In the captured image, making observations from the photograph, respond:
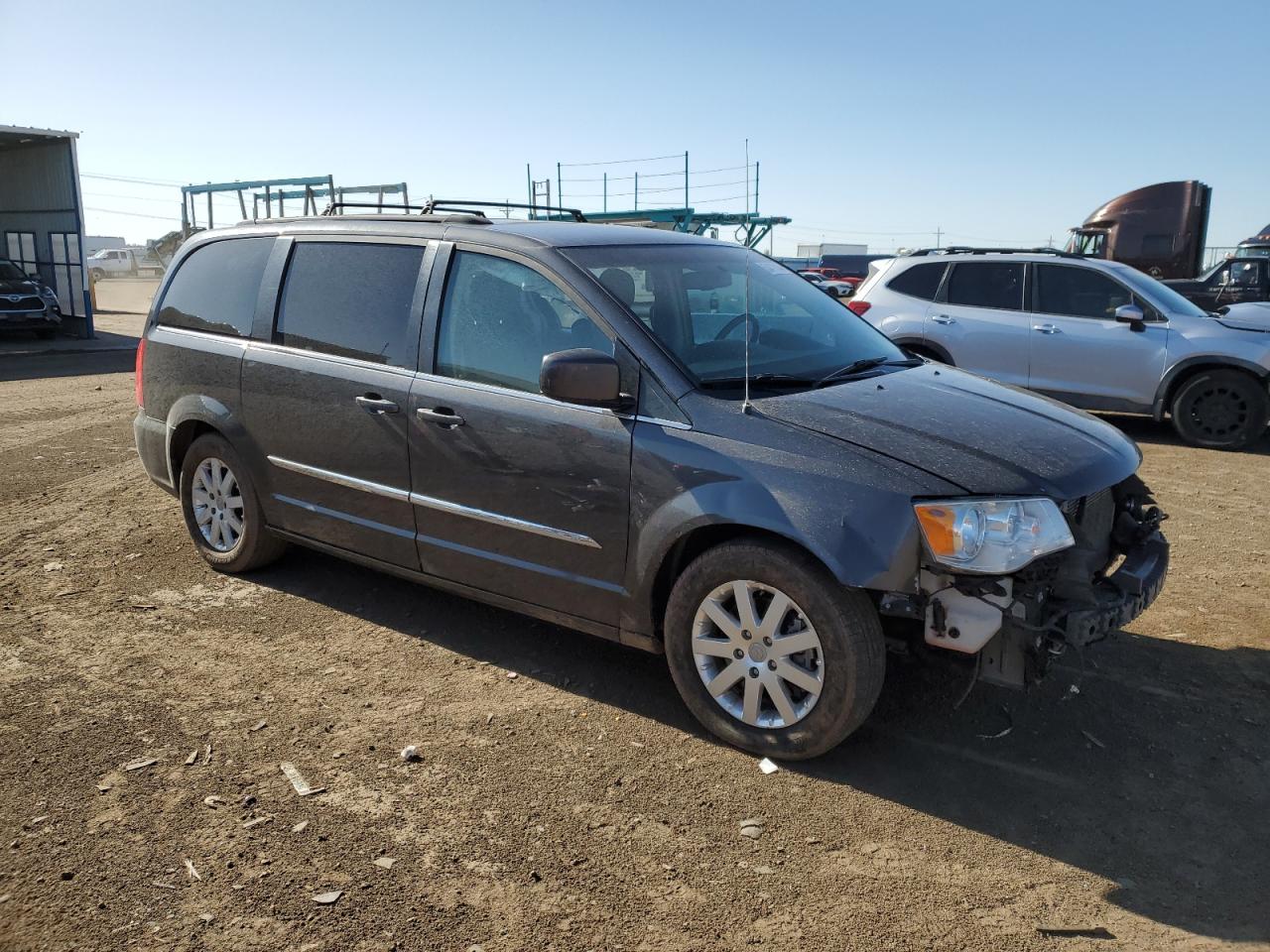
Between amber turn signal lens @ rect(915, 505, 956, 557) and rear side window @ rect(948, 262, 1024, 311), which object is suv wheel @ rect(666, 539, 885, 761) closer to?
amber turn signal lens @ rect(915, 505, 956, 557)

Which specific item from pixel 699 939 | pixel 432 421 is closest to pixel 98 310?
pixel 432 421

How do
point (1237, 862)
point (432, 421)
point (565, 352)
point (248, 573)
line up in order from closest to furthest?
point (1237, 862) → point (565, 352) → point (432, 421) → point (248, 573)

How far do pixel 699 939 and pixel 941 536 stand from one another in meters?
1.40

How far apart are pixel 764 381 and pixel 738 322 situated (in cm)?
47

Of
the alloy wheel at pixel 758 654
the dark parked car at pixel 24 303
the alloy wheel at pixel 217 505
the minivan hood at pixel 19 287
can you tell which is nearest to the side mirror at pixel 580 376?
the alloy wheel at pixel 758 654

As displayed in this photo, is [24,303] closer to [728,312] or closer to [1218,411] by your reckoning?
[728,312]

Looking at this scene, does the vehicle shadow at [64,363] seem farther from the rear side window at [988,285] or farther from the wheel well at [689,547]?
the wheel well at [689,547]

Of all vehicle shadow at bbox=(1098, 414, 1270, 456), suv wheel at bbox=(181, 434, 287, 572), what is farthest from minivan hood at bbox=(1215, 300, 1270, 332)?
suv wheel at bbox=(181, 434, 287, 572)

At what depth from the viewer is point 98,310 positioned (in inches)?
1264

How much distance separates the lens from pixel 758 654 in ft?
11.4

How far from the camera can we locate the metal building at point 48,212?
2173 centimetres

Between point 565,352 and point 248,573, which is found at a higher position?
point 565,352

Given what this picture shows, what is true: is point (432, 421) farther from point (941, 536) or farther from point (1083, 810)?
point (1083, 810)

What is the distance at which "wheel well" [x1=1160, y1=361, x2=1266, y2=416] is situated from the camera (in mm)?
8961
